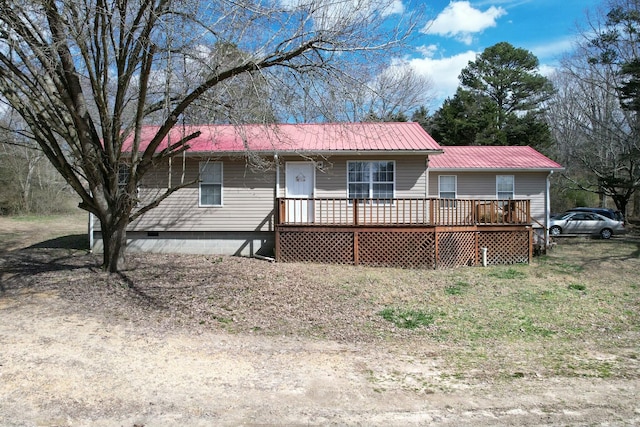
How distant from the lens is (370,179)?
46.5 feet

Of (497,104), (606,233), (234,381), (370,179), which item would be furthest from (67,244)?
(497,104)

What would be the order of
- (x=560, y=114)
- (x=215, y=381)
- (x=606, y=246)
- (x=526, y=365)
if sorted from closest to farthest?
(x=215, y=381) → (x=526, y=365) → (x=606, y=246) → (x=560, y=114)

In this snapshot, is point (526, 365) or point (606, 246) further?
point (606, 246)

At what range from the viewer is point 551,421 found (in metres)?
4.09

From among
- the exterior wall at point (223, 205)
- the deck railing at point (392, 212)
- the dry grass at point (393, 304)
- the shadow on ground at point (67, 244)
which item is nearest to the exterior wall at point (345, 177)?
the deck railing at point (392, 212)

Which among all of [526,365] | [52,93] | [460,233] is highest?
[52,93]

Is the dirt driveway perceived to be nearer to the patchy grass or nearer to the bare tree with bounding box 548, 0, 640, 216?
the patchy grass

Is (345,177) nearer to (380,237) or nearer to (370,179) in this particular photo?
(370,179)

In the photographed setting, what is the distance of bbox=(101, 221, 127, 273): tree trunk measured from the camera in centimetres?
1009

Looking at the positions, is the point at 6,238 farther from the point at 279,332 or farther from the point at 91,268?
the point at 279,332

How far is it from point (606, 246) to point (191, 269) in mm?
15694

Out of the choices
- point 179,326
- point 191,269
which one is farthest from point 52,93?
point 179,326

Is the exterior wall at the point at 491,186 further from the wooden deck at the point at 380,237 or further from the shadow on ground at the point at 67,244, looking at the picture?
the shadow on ground at the point at 67,244

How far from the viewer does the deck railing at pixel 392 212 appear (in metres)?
12.9
